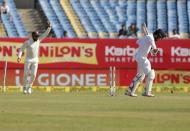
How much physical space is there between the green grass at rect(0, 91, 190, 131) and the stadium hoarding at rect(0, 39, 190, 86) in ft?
28.7

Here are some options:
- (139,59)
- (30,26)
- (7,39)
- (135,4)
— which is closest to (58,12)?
(30,26)

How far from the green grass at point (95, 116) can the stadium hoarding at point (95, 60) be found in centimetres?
875

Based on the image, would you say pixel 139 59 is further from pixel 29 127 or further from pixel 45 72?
pixel 29 127

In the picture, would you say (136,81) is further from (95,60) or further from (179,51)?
(179,51)

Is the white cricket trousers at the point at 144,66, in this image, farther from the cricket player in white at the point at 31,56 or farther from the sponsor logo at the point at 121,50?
the sponsor logo at the point at 121,50

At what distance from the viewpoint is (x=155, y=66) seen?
26.5 meters

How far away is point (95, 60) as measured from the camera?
2666cm

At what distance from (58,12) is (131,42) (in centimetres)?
1093

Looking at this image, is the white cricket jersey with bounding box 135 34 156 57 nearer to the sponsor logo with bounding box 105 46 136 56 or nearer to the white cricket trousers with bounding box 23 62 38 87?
the white cricket trousers with bounding box 23 62 38 87

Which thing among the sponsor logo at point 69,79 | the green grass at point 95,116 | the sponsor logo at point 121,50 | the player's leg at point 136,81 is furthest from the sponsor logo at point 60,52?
the green grass at point 95,116

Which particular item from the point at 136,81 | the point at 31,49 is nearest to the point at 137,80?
the point at 136,81

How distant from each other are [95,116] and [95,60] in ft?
→ 44.1

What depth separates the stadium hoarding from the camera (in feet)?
86.6

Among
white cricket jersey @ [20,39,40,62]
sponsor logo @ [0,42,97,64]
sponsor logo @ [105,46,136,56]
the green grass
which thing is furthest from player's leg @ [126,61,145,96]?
sponsor logo @ [0,42,97,64]
